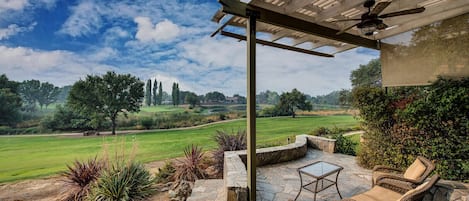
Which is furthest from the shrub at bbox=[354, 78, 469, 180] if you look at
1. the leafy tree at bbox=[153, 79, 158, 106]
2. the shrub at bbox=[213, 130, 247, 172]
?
the leafy tree at bbox=[153, 79, 158, 106]

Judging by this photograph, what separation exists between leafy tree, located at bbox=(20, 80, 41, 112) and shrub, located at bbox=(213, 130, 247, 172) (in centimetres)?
515

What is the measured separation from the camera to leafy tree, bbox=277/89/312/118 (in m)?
8.07

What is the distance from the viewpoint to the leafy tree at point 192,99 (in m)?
7.81

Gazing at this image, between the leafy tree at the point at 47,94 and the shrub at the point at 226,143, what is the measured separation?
497 cm

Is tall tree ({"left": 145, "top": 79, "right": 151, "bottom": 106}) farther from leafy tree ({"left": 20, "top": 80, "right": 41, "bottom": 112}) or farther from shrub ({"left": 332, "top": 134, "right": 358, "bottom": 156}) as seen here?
shrub ({"left": 332, "top": 134, "right": 358, "bottom": 156})

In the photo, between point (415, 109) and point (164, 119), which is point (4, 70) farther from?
point (415, 109)

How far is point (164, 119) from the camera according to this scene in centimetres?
747

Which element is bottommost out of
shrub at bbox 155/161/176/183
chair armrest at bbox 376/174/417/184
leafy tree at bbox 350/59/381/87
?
shrub at bbox 155/161/176/183

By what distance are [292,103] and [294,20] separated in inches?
207

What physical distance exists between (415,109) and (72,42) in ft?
29.2

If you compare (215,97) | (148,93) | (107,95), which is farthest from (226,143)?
(107,95)

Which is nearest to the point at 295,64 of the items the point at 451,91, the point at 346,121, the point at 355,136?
the point at 346,121

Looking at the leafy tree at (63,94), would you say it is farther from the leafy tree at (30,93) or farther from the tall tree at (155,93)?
the tall tree at (155,93)

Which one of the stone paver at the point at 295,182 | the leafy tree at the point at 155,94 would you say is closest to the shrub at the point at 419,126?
the stone paver at the point at 295,182
